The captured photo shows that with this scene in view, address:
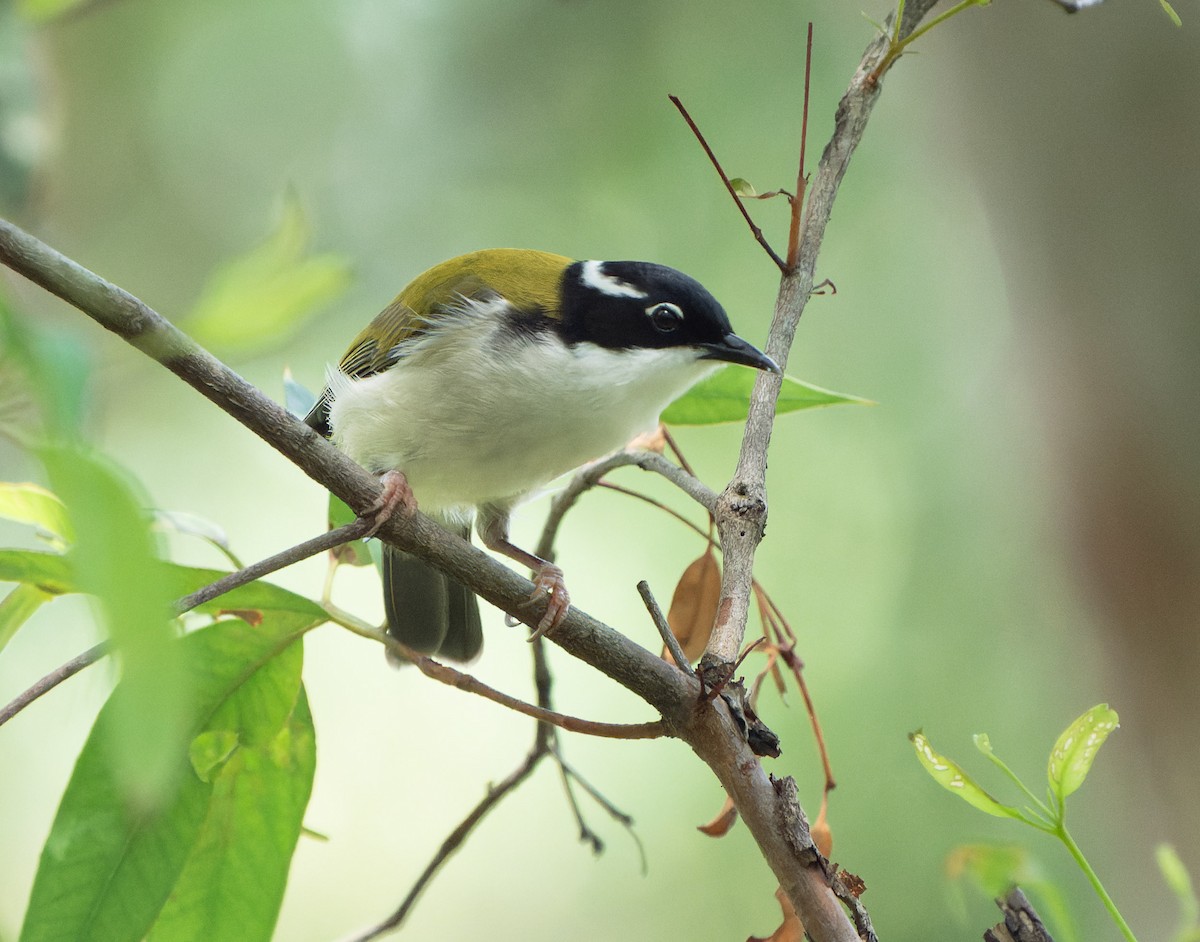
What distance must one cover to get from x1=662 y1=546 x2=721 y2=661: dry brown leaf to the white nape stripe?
921mm

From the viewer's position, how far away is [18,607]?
1.60 metres

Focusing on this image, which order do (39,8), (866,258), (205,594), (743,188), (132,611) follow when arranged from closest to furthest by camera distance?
(132,611), (39,8), (205,594), (743,188), (866,258)

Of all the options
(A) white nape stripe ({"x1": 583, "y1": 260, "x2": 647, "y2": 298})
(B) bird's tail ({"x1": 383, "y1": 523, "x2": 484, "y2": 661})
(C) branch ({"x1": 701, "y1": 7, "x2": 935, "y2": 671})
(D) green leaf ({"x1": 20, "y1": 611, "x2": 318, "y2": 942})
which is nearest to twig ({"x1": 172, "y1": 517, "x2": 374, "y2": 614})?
(D) green leaf ({"x1": 20, "y1": 611, "x2": 318, "y2": 942})

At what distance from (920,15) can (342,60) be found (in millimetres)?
7939

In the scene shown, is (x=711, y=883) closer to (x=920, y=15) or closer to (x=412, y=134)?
(x=920, y=15)

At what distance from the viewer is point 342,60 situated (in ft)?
30.1

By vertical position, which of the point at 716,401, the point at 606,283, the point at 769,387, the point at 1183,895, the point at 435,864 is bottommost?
the point at 1183,895

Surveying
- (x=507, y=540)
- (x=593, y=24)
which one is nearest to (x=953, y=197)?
(x=593, y=24)

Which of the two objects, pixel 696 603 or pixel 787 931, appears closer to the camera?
pixel 787 931

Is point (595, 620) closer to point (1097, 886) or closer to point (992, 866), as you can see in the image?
point (1097, 886)

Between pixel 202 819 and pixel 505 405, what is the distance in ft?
3.69

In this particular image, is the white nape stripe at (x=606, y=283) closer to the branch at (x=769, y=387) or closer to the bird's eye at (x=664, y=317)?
the bird's eye at (x=664, y=317)

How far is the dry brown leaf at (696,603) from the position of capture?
6.36 feet

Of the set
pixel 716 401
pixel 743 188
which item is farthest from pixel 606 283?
pixel 743 188
